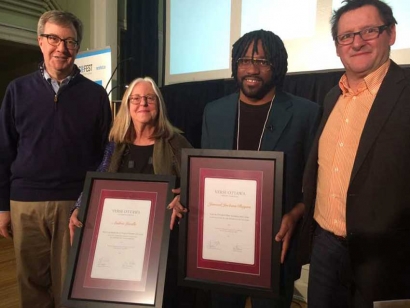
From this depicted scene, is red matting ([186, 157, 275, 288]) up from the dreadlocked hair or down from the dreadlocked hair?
down

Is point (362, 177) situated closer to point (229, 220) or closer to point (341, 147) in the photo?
point (341, 147)

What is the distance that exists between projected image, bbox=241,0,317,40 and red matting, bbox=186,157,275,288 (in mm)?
1610

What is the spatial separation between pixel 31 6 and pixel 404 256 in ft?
14.9

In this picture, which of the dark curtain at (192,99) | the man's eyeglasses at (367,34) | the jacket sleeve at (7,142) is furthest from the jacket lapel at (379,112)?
the jacket sleeve at (7,142)

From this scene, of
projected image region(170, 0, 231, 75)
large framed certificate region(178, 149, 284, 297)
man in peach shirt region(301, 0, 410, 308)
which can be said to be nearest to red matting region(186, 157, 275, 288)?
large framed certificate region(178, 149, 284, 297)

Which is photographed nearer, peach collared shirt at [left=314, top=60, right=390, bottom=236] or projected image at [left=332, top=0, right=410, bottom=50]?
peach collared shirt at [left=314, top=60, right=390, bottom=236]

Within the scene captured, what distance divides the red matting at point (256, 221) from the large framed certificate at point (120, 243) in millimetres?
116

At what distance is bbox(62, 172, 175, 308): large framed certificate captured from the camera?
4.42 feet

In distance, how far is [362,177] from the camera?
1.16 meters

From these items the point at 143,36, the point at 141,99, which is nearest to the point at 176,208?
the point at 141,99

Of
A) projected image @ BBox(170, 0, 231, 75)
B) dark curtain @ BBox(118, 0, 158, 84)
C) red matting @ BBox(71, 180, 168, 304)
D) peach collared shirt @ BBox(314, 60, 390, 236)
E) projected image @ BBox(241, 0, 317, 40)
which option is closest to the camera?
peach collared shirt @ BBox(314, 60, 390, 236)

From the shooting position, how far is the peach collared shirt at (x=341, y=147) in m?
1.23

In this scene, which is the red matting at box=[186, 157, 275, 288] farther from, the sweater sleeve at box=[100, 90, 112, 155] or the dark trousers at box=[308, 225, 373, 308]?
the sweater sleeve at box=[100, 90, 112, 155]

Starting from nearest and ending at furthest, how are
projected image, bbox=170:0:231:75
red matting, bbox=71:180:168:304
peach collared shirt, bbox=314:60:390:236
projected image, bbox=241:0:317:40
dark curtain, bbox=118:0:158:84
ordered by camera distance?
peach collared shirt, bbox=314:60:390:236, red matting, bbox=71:180:168:304, projected image, bbox=241:0:317:40, projected image, bbox=170:0:231:75, dark curtain, bbox=118:0:158:84
